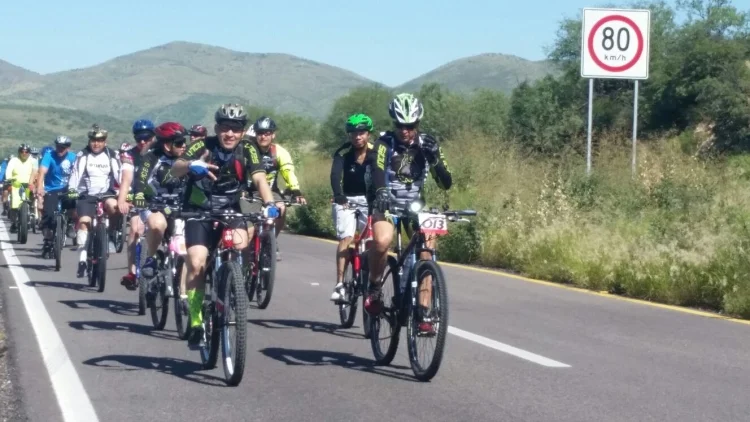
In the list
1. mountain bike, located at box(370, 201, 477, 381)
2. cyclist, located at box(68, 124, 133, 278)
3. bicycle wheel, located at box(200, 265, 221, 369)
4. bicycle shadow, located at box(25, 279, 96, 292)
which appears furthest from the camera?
cyclist, located at box(68, 124, 133, 278)

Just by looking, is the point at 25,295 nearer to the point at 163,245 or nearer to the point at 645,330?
the point at 163,245

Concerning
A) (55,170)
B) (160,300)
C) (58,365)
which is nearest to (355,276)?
(160,300)

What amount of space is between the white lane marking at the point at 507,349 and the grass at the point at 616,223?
3134mm

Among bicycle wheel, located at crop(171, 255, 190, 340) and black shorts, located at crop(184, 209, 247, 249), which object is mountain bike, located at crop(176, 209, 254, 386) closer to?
black shorts, located at crop(184, 209, 247, 249)

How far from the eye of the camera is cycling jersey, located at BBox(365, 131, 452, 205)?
9242 millimetres

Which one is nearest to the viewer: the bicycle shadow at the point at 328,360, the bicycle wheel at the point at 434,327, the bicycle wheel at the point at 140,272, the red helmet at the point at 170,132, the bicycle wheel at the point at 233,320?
the bicycle wheel at the point at 233,320

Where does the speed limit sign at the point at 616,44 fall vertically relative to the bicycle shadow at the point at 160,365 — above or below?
above

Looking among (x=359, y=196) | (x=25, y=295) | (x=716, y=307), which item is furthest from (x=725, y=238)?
(x=25, y=295)

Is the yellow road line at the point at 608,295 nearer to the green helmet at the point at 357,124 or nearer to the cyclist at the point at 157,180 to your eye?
the green helmet at the point at 357,124

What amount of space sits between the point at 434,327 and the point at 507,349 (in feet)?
6.14

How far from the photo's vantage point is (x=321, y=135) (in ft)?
218

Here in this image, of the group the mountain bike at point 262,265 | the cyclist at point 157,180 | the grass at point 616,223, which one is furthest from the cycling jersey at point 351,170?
the grass at point 616,223

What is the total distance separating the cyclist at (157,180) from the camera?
1144cm

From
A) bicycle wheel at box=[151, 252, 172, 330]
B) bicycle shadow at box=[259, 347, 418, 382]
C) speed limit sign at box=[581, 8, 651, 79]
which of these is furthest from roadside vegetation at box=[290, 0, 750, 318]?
bicycle shadow at box=[259, 347, 418, 382]
